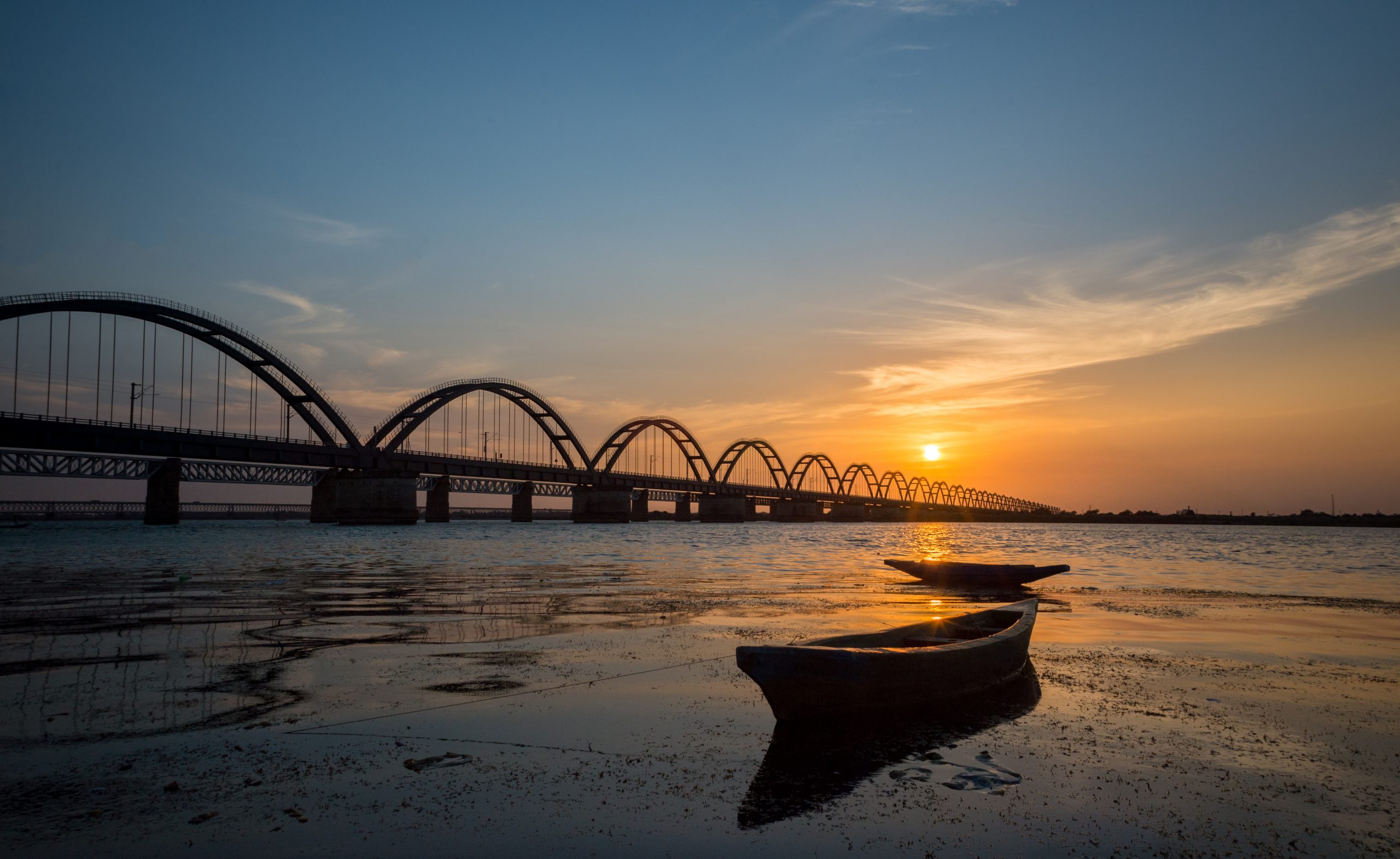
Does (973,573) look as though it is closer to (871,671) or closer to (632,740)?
(871,671)

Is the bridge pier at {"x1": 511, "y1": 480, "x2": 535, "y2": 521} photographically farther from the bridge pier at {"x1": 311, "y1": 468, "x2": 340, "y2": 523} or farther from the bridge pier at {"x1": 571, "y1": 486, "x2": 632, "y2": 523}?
the bridge pier at {"x1": 311, "y1": 468, "x2": 340, "y2": 523}

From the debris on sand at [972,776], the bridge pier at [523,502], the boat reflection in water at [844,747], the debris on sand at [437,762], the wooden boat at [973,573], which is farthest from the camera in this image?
the bridge pier at [523,502]

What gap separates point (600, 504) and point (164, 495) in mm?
65148

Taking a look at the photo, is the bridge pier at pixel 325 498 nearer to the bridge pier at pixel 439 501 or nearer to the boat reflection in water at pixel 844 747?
the bridge pier at pixel 439 501

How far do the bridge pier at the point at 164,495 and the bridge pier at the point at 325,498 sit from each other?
16.6 m

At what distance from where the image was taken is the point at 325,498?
10119 cm

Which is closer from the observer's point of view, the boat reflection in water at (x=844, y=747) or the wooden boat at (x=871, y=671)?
the boat reflection in water at (x=844, y=747)

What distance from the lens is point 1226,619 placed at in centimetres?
1692

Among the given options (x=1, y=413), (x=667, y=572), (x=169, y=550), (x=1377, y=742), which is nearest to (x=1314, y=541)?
(x=667, y=572)

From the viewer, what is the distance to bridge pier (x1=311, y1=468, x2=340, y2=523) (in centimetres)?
9875

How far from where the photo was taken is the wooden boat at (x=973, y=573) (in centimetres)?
2611

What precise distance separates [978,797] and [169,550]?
46789 mm

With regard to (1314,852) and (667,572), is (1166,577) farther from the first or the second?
(1314,852)

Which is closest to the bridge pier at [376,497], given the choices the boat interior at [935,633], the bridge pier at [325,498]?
the bridge pier at [325,498]
